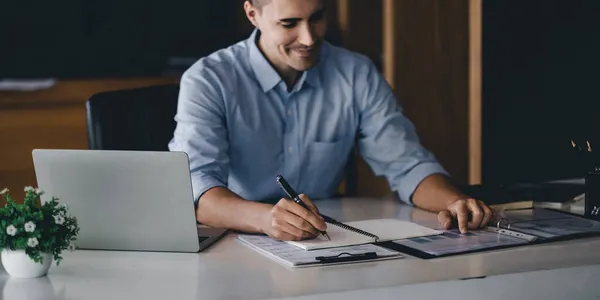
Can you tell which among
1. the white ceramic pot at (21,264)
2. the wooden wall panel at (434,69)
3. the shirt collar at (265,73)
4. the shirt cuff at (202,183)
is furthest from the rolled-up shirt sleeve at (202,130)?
the wooden wall panel at (434,69)

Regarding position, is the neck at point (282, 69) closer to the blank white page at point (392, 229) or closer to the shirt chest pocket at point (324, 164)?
the shirt chest pocket at point (324, 164)

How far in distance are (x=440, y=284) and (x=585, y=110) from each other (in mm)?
994

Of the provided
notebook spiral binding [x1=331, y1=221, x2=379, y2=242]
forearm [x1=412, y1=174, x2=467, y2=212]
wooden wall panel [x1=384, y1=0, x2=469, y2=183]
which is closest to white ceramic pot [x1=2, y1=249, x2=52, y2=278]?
notebook spiral binding [x1=331, y1=221, x2=379, y2=242]

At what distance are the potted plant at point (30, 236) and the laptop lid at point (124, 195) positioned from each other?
0.45 ft

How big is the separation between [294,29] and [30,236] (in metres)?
0.94

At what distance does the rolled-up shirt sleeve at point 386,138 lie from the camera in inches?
86.6

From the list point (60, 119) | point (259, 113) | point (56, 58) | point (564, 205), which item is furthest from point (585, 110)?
point (56, 58)

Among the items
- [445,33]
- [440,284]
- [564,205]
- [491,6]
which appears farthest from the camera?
[445,33]

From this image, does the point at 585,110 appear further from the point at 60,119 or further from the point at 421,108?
the point at 60,119

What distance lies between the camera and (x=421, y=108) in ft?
10.3

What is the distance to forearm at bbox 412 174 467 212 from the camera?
6.41 feet

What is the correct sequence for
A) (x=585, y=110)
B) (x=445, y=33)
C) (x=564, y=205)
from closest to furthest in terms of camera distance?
(x=564, y=205)
(x=585, y=110)
(x=445, y=33)

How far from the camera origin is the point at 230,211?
172cm

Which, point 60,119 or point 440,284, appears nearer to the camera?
point 440,284
